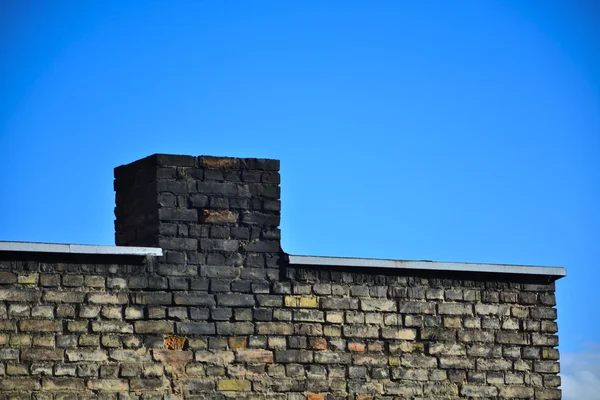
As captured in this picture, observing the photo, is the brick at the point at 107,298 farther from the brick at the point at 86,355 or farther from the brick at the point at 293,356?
the brick at the point at 293,356

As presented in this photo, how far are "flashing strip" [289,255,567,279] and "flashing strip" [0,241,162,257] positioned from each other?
1544 mm

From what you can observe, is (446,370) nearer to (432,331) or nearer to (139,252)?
(432,331)

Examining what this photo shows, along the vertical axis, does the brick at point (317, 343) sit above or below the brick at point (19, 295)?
below

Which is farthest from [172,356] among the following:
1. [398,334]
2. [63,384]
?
[398,334]

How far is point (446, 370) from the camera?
44.1ft

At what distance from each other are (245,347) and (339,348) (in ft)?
3.16

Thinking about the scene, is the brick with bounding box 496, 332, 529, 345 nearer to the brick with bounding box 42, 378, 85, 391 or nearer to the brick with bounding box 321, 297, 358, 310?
the brick with bounding box 321, 297, 358, 310

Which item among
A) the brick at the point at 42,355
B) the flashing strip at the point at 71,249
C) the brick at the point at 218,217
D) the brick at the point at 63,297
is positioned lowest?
the brick at the point at 42,355

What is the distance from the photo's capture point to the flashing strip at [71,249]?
11.9 m

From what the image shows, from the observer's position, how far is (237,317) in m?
12.7

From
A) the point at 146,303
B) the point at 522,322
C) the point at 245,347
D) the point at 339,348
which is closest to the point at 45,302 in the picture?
the point at 146,303

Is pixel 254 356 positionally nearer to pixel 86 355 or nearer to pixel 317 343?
pixel 317 343

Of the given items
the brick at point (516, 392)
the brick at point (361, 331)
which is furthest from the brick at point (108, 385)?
the brick at point (516, 392)

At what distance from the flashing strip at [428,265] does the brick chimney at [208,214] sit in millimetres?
377
